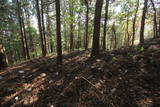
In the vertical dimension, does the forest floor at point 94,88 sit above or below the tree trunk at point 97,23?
below

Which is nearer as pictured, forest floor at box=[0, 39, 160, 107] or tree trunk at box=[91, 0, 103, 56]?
forest floor at box=[0, 39, 160, 107]

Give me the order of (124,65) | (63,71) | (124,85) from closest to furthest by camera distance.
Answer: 1. (124,85)
2. (124,65)
3. (63,71)

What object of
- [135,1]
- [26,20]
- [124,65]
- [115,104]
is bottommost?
[115,104]

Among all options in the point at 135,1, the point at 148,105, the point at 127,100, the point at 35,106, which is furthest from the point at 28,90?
the point at 135,1

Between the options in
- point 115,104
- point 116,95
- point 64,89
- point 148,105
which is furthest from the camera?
point 64,89

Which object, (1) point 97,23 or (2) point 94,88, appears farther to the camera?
(1) point 97,23

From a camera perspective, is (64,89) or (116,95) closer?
(116,95)

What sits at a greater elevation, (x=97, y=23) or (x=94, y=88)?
(x=97, y=23)

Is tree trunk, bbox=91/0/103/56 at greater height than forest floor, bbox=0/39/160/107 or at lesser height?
greater

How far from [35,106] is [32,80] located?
5.75ft

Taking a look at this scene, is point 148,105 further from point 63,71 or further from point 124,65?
point 63,71

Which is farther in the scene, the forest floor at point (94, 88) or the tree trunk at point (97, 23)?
the tree trunk at point (97, 23)

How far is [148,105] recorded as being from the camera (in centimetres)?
264

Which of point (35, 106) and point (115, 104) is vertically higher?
point (115, 104)
